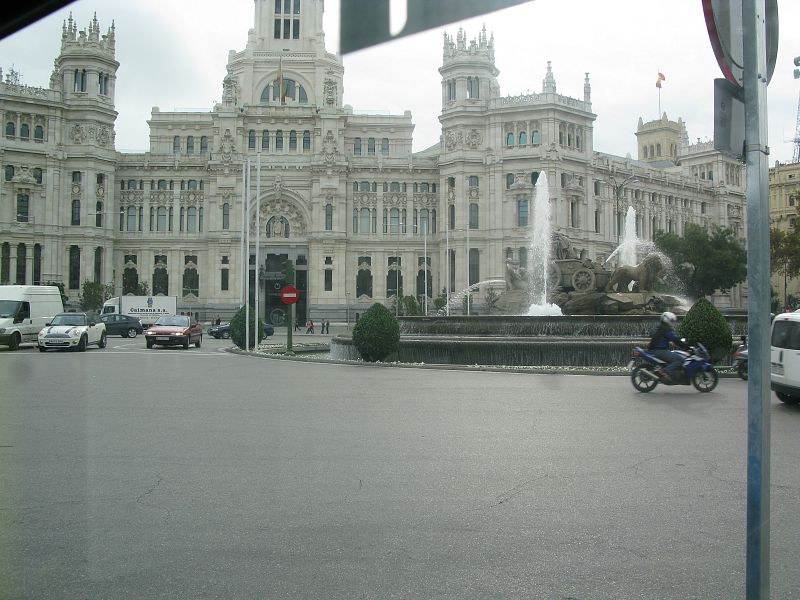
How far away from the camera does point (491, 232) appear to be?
247 ft

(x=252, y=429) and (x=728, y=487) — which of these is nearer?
(x=728, y=487)

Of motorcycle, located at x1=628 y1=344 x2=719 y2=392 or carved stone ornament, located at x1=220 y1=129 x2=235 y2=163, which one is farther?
carved stone ornament, located at x1=220 y1=129 x2=235 y2=163

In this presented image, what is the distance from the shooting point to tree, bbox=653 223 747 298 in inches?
2672

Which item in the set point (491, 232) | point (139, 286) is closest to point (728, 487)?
point (491, 232)

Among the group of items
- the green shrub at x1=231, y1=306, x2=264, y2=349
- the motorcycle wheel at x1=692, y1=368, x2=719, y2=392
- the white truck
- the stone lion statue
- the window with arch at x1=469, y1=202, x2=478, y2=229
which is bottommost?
the motorcycle wheel at x1=692, y1=368, x2=719, y2=392

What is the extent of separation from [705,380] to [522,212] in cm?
6103

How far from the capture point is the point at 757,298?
3.56 m

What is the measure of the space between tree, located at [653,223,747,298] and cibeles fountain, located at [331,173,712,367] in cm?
3674

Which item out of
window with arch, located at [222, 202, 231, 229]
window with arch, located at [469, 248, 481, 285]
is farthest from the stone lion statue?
window with arch, located at [222, 202, 231, 229]

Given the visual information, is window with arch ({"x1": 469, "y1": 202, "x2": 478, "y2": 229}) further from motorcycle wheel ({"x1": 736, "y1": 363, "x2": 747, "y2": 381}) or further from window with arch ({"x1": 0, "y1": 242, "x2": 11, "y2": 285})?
motorcycle wheel ({"x1": 736, "y1": 363, "x2": 747, "y2": 381})

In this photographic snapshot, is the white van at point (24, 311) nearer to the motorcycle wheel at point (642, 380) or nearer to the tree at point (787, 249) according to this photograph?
the motorcycle wheel at point (642, 380)

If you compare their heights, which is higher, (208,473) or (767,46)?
(767,46)

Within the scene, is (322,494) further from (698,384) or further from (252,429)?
(698,384)

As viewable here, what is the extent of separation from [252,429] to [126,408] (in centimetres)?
304
